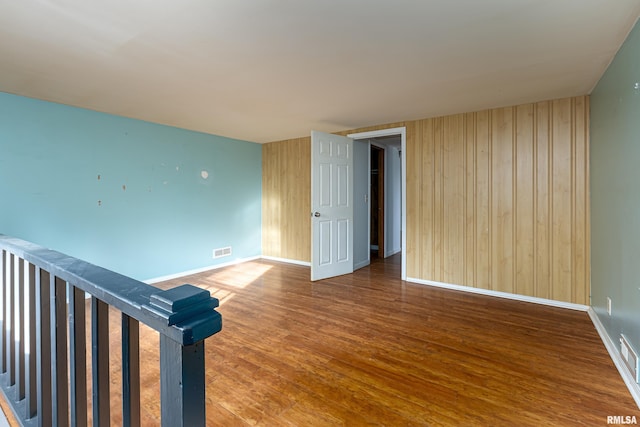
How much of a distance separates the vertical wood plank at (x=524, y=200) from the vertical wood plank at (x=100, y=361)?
12.4 ft

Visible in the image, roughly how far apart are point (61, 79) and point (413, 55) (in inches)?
116

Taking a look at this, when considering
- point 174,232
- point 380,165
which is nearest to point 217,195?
point 174,232

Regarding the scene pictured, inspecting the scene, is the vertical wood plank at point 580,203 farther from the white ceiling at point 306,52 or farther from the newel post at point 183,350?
the newel post at point 183,350

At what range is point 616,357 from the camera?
6.82 feet

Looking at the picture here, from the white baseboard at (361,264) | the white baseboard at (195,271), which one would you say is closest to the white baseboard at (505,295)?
the white baseboard at (361,264)

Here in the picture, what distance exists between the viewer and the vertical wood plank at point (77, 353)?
0.99 m

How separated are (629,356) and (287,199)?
4.48 meters

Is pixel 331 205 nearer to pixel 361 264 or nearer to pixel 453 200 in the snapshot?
pixel 361 264

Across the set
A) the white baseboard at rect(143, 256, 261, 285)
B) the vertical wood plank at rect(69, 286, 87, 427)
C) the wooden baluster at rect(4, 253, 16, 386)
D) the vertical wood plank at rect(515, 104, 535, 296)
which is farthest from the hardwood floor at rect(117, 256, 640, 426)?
the white baseboard at rect(143, 256, 261, 285)

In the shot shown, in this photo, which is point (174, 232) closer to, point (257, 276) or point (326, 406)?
point (257, 276)

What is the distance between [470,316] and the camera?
292 cm

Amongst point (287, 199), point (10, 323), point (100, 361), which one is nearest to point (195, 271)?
point (287, 199)

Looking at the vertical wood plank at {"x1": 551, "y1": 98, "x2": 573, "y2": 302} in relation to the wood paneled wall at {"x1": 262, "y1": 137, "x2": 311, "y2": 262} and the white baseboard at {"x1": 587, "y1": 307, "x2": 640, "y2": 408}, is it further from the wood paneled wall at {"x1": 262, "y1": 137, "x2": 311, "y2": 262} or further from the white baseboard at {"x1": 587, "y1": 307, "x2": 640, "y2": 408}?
the wood paneled wall at {"x1": 262, "y1": 137, "x2": 311, "y2": 262}

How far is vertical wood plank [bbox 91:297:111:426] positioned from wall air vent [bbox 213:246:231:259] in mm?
4049
